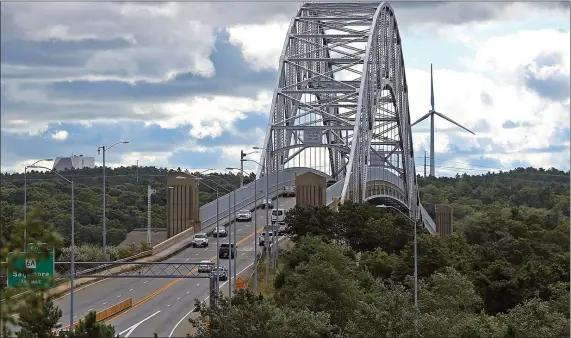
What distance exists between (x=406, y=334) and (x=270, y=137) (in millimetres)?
79785

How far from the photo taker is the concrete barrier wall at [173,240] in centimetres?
8129

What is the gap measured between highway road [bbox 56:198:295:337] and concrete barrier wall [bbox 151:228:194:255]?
1.47 metres

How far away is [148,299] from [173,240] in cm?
2472

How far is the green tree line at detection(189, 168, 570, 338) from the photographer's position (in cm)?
4444

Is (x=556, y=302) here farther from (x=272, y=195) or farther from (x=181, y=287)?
(x=272, y=195)

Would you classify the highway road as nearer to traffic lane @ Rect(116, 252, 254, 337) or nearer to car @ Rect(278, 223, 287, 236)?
traffic lane @ Rect(116, 252, 254, 337)

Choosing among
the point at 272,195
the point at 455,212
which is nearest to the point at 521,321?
the point at 272,195

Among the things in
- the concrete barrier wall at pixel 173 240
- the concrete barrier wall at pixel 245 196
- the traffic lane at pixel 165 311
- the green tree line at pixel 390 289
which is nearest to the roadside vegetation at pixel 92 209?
the concrete barrier wall at pixel 173 240

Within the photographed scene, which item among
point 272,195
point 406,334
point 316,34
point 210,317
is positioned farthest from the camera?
point 316,34

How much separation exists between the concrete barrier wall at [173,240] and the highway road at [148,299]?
147cm

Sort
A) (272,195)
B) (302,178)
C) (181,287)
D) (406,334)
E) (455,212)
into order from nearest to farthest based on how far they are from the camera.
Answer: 1. (406,334)
2. (181,287)
3. (302,178)
4. (272,195)
5. (455,212)

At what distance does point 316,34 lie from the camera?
433 ft

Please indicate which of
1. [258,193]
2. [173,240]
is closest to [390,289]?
[173,240]

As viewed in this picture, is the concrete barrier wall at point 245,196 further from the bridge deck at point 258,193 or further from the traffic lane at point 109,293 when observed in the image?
the traffic lane at point 109,293
